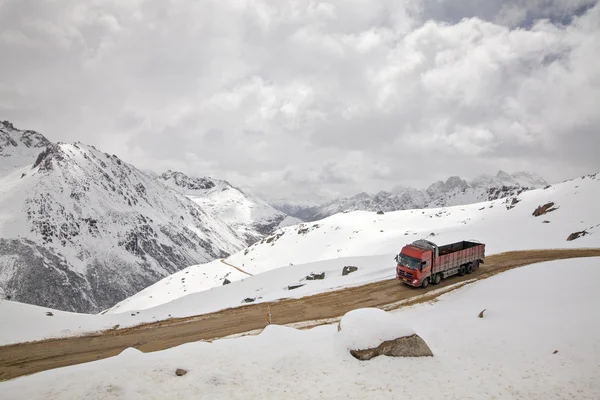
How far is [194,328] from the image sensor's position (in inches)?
912

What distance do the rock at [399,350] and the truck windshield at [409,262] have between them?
1263 centimetres

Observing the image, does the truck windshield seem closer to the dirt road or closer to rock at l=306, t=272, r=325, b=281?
the dirt road

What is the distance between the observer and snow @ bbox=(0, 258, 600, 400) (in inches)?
443

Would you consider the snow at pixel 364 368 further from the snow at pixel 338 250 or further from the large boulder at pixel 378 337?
the snow at pixel 338 250

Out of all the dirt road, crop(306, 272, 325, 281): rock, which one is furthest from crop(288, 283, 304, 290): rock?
the dirt road

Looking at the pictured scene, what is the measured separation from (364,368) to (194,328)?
1471cm

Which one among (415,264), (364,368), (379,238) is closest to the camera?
(364,368)

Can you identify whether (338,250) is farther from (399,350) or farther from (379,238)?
(399,350)

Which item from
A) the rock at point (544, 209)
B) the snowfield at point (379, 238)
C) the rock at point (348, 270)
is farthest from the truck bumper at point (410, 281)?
the rock at point (544, 209)

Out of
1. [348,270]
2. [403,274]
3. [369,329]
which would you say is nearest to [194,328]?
[369,329]

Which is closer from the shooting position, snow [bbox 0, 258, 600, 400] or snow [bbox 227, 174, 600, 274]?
snow [bbox 0, 258, 600, 400]

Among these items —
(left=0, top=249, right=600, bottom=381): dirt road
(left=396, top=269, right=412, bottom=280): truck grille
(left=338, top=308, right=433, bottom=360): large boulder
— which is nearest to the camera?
(left=338, top=308, right=433, bottom=360): large boulder

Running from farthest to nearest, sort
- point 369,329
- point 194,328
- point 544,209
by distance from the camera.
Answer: point 544,209
point 194,328
point 369,329

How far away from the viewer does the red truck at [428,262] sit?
27.1 meters
